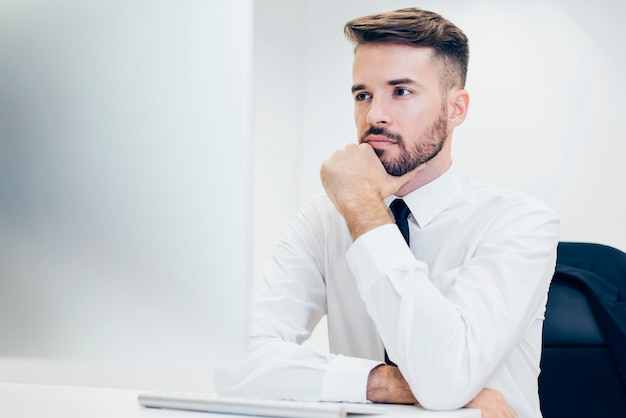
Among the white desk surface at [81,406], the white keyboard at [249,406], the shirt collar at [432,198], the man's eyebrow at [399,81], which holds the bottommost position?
the white desk surface at [81,406]

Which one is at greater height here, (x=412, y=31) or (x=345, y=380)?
(x=412, y=31)

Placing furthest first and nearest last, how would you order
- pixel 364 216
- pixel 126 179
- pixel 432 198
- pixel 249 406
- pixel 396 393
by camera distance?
pixel 432 198 → pixel 364 216 → pixel 396 393 → pixel 249 406 → pixel 126 179

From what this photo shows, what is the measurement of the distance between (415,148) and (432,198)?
0.37 ft

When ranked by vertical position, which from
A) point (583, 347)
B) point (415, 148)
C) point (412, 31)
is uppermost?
point (412, 31)

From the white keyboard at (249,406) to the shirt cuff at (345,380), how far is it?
0.99 feet

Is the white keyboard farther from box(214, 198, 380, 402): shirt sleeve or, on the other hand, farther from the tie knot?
the tie knot

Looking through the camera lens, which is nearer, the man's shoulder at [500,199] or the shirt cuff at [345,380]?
the shirt cuff at [345,380]

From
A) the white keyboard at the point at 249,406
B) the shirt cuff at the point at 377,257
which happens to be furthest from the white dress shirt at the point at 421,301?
the white keyboard at the point at 249,406

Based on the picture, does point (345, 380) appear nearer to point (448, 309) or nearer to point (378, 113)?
point (448, 309)

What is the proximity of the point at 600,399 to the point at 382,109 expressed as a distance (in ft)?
2.57

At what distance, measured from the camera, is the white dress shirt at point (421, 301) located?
1176 mm

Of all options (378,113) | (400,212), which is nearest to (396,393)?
(400,212)

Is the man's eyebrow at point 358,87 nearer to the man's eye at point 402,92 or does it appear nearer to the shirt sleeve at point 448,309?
the man's eye at point 402,92

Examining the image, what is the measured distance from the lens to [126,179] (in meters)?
0.55
